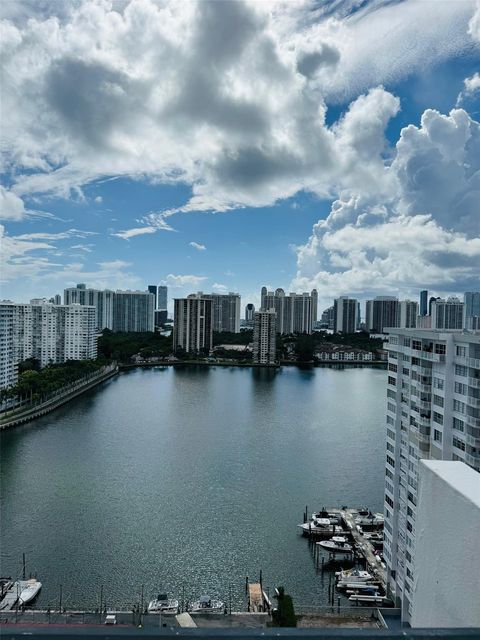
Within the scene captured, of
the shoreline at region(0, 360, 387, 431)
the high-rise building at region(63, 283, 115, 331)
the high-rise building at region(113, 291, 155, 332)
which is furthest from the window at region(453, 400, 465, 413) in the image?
the high-rise building at region(113, 291, 155, 332)

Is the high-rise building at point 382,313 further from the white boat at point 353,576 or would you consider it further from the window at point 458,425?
the window at point 458,425

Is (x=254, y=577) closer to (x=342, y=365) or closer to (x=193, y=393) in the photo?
(x=193, y=393)

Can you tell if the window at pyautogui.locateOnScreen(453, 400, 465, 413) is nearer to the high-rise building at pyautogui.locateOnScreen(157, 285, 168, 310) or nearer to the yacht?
the yacht

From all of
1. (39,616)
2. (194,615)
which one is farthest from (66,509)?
(194,615)

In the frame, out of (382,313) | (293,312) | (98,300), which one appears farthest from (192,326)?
(382,313)

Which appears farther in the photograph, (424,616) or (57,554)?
(57,554)

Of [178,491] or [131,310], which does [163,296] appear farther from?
[178,491]
